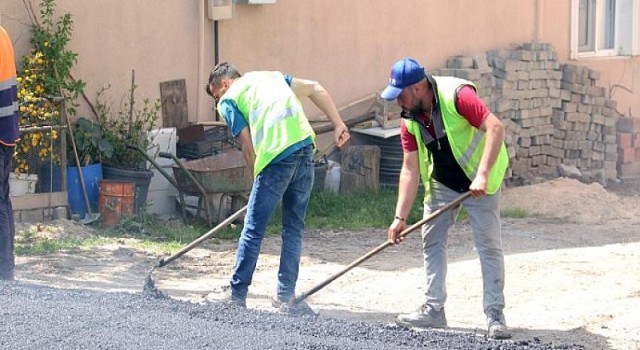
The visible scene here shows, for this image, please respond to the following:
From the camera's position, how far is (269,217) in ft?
21.3

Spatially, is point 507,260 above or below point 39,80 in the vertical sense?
below

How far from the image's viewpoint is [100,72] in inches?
410

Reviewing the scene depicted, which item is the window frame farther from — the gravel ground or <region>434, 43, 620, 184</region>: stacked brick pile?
the gravel ground

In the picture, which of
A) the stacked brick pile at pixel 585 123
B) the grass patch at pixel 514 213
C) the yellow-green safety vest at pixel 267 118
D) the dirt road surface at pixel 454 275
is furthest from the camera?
the stacked brick pile at pixel 585 123

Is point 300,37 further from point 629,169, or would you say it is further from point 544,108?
point 629,169

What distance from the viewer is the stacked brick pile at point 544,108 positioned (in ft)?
42.9

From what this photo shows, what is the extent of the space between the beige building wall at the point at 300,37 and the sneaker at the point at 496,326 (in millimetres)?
5394

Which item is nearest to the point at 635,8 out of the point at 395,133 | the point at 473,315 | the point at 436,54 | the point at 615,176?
the point at 615,176

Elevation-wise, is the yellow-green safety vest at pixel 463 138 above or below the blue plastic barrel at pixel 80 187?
above

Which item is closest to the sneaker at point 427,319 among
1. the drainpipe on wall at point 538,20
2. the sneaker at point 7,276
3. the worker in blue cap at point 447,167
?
the worker in blue cap at point 447,167

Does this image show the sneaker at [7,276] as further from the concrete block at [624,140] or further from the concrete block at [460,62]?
the concrete block at [624,140]

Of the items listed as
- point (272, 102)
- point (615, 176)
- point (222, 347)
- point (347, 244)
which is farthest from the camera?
point (615, 176)

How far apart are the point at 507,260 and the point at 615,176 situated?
6.13 meters

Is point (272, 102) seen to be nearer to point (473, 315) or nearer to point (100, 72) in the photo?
point (473, 315)
